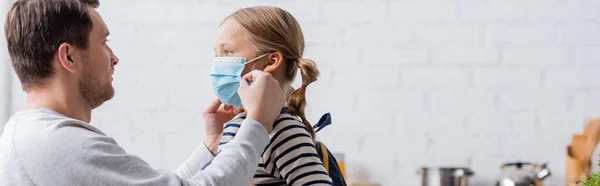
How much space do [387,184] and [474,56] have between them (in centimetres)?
65

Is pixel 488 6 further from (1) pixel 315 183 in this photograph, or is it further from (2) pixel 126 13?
(1) pixel 315 183

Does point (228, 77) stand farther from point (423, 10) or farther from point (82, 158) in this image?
point (423, 10)

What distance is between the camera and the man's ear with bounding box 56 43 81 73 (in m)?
1.79

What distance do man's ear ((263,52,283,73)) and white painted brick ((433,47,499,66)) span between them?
171 cm

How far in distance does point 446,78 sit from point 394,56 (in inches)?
9.2

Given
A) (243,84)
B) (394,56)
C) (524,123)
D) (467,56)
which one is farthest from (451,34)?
(243,84)

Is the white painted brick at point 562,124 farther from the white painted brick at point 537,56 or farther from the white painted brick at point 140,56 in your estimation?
the white painted brick at point 140,56

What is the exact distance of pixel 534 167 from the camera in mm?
3309

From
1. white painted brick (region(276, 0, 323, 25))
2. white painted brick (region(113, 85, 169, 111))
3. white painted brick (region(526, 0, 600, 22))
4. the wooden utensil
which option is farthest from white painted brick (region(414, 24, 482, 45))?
white painted brick (region(113, 85, 169, 111))

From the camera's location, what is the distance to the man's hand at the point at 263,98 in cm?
173

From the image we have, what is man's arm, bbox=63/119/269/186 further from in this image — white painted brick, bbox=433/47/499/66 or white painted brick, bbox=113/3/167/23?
white painted brick, bbox=113/3/167/23

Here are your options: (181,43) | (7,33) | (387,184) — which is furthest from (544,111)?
(7,33)

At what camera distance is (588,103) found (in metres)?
3.41

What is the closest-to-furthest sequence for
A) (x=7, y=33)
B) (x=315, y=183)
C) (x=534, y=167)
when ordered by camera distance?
(x=315, y=183) < (x=7, y=33) < (x=534, y=167)
